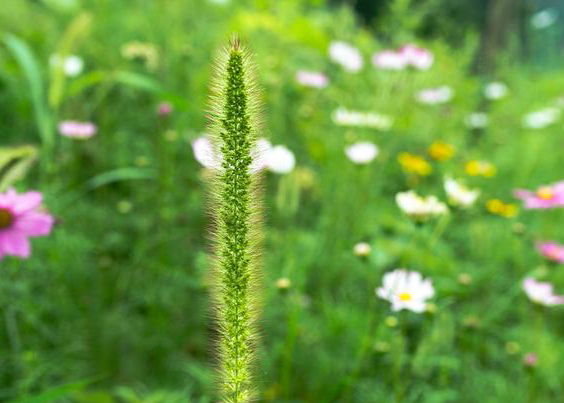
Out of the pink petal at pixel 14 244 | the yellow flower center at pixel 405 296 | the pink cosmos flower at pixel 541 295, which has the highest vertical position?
the pink petal at pixel 14 244

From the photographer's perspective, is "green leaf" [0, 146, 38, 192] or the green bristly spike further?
"green leaf" [0, 146, 38, 192]

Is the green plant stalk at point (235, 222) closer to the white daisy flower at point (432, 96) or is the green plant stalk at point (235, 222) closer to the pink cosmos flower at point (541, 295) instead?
the pink cosmos flower at point (541, 295)

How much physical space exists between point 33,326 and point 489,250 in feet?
5.47

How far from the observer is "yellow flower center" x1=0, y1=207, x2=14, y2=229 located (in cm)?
128

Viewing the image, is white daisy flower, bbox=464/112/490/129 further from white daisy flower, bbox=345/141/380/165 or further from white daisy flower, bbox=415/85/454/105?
white daisy flower, bbox=345/141/380/165

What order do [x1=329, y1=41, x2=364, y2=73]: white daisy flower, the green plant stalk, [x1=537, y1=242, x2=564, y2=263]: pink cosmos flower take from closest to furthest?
the green plant stalk, [x1=537, y1=242, x2=564, y2=263]: pink cosmos flower, [x1=329, y1=41, x2=364, y2=73]: white daisy flower

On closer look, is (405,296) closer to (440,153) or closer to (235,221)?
(235,221)

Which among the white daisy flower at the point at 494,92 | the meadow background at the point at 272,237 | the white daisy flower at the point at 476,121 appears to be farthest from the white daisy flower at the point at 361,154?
the white daisy flower at the point at 494,92

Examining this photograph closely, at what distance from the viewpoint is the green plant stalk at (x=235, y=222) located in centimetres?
60

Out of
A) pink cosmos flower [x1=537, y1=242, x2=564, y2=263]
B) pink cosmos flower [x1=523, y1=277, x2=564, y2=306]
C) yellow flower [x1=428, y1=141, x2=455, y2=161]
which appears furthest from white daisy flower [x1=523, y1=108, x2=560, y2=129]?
pink cosmos flower [x1=523, y1=277, x2=564, y2=306]

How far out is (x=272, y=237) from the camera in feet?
6.91

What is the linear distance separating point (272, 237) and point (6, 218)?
0.98 m

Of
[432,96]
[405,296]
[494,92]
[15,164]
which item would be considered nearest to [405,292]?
[405,296]

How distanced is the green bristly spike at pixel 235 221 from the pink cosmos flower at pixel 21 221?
73 cm
